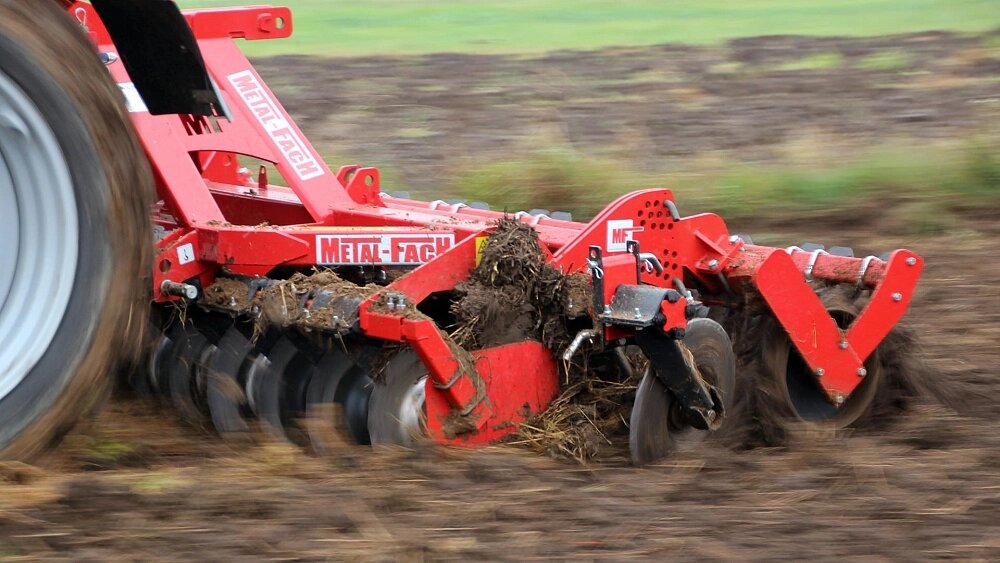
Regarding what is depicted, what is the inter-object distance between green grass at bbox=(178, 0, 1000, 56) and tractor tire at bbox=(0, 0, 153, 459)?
10311mm

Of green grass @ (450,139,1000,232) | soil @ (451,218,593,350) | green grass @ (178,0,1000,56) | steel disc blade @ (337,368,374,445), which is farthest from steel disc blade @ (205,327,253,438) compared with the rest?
green grass @ (178,0,1000,56)

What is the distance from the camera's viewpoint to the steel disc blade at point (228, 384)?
412cm

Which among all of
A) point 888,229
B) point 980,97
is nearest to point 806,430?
point 888,229

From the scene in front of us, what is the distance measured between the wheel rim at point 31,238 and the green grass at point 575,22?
10.3 metres

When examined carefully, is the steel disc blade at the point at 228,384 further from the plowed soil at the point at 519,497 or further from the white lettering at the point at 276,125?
the white lettering at the point at 276,125

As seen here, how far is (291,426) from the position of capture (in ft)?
13.3

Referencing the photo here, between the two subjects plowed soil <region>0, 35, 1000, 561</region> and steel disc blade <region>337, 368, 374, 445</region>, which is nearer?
plowed soil <region>0, 35, 1000, 561</region>

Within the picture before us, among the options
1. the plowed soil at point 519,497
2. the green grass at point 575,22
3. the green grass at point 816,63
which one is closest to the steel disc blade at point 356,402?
the plowed soil at point 519,497

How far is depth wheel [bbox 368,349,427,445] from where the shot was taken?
3.74m

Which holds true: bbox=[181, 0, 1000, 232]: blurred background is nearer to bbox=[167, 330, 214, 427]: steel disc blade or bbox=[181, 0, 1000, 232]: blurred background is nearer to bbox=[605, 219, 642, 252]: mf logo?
bbox=[605, 219, 642, 252]: mf logo

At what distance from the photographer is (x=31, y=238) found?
2893 millimetres

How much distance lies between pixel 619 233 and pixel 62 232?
193 centimetres

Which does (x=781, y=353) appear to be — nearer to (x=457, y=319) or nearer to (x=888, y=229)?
(x=457, y=319)

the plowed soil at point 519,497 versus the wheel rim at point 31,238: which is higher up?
the wheel rim at point 31,238
